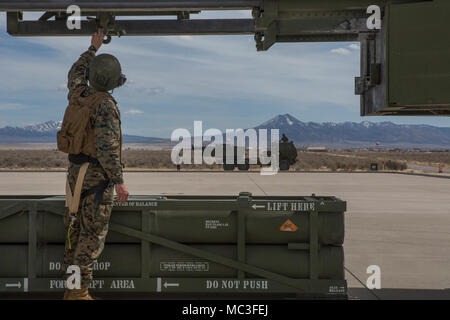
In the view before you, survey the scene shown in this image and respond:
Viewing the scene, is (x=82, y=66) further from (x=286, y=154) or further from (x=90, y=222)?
(x=286, y=154)

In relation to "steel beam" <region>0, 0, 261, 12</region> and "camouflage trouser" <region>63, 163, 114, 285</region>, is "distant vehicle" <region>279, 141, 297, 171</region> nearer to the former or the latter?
"steel beam" <region>0, 0, 261, 12</region>

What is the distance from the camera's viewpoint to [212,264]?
4605mm

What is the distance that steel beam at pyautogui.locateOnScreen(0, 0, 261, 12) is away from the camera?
13.7 feet

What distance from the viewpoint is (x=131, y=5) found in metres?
4.22

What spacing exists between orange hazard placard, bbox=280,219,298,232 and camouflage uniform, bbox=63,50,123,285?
1775 mm

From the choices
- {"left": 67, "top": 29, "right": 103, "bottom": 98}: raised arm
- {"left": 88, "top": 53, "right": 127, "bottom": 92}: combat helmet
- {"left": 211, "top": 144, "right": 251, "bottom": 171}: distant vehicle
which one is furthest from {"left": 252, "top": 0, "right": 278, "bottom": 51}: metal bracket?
{"left": 211, "top": 144, "right": 251, "bottom": 171}: distant vehicle

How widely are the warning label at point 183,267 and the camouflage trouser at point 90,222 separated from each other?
2.32 ft

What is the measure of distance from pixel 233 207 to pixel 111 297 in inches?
68.4

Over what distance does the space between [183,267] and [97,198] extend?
118cm

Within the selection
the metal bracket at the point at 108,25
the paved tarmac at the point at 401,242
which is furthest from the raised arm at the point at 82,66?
the paved tarmac at the point at 401,242

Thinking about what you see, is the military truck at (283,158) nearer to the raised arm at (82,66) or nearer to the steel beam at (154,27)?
the steel beam at (154,27)

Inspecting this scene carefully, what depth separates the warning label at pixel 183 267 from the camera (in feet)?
15.1

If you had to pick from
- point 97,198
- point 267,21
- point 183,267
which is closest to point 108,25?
Result: point 267,21
